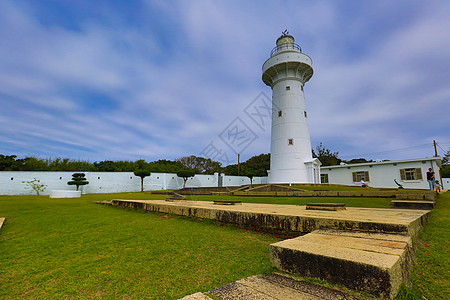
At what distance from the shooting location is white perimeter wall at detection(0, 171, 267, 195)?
1573 cm

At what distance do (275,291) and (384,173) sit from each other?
22.9 metres

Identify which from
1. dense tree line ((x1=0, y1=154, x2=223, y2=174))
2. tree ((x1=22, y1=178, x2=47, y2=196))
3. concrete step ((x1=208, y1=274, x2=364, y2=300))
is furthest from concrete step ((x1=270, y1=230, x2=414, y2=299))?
dense tree line ((x1=0, y1=154, x2=223, y2=174))

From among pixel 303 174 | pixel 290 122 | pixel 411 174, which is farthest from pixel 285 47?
pixel 411 174

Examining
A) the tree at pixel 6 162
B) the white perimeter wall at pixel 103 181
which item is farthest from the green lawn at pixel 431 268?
A: the tree at pixel 6 162

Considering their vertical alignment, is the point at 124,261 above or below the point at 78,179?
below

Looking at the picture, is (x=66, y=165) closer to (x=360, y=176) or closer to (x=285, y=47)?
(x=285, y=47)

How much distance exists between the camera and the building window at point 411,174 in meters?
16.8

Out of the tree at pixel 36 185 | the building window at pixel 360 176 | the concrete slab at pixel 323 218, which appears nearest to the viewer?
the concrete slab at pixel 323 218

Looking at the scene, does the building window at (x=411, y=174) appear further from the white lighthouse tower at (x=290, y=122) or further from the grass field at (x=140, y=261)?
the grass field at (x=140, y=261)

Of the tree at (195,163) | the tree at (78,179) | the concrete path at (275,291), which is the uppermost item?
the tree at (195,163)

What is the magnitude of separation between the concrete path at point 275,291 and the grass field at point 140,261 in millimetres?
208

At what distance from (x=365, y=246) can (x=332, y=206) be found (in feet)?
5.88

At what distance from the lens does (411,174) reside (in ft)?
56.4

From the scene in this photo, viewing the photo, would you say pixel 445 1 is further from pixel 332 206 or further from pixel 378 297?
pixel 378 297
